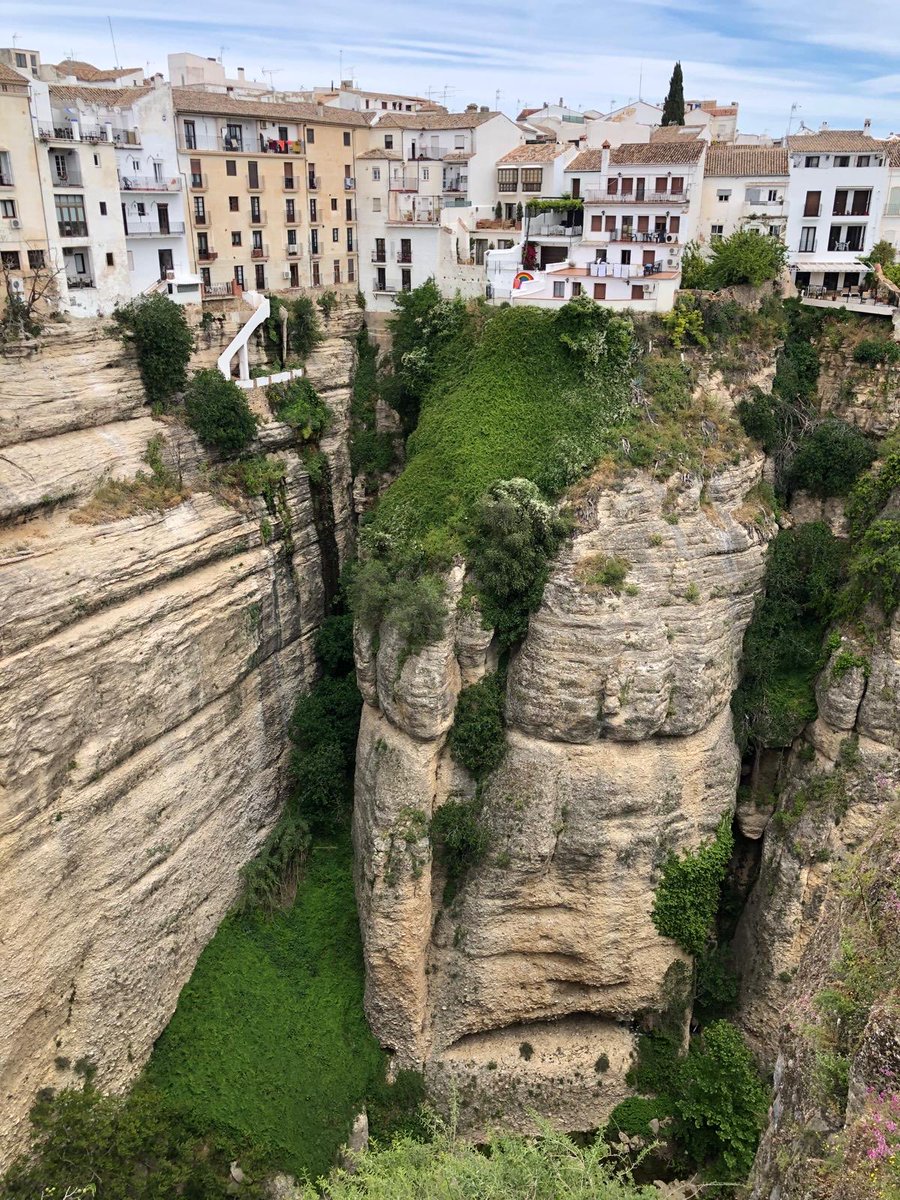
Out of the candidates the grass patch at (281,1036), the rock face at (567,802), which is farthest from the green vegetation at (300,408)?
the grass patch at (281,1036)

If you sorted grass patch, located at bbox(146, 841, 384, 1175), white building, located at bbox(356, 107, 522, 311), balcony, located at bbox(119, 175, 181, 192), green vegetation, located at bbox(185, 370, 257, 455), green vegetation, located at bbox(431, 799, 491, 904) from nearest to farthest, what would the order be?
grass patch, located at bbox(146, 841, 384, 1175), green vegetation, located at bbox(431, 799, 491, 904), green vegetation, located at bbox(185, 370, 257, 455), balcony, located at bbox(119, 175, 181, 192), white building, located at bbox(356, 107, 522, 311)

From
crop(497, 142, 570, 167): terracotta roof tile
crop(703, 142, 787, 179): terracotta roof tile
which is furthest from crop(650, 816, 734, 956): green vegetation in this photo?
crop(497, 142, 570, 167): terracotta roof tile

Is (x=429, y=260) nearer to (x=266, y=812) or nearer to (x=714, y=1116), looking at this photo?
(x=266, y=812)

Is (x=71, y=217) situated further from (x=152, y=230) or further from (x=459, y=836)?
(x=459, y=836)

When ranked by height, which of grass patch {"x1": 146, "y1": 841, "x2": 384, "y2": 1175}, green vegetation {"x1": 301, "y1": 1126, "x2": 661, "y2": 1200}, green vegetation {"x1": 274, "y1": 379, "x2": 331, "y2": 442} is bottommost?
grass patch {"x1": 146, "y1": 841, "x2": 384, "y2": 1175}

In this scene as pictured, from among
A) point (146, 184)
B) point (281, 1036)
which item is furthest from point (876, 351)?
point (281, 1036)

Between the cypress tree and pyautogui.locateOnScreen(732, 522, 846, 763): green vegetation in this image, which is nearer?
pyautogui.locateOnScreen(732, 522, 846, 763): green vegetation

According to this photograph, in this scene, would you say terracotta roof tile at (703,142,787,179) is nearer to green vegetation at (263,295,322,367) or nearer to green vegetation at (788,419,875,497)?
green vegetation at (788,419,875,497)
